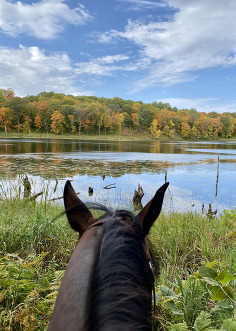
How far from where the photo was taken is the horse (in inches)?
28.8

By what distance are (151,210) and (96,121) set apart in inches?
3664

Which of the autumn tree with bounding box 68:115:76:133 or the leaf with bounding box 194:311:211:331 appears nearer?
the leaf with bounding box 194:311:211:331

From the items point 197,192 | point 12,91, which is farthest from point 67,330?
point 12,91

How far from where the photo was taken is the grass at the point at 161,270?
190 cm

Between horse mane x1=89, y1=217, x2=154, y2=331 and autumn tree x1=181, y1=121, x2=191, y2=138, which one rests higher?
autumn tree x1=181, y1=121, x2=191, y2=138

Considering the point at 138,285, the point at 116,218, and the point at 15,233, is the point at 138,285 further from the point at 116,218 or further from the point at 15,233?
the point at 15,233

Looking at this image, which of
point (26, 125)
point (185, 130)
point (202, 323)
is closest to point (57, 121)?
point (26, 125)

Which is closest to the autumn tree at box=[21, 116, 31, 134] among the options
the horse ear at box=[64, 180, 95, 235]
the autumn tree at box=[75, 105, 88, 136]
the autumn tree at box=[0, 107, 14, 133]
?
the autumn tree at box=[0, 107, 14, 133]

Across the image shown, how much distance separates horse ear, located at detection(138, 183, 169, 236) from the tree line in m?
81.4

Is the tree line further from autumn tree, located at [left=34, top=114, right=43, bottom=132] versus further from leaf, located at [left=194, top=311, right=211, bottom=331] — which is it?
leaf, located at [left=194, top=311, right=211, bottom=331]

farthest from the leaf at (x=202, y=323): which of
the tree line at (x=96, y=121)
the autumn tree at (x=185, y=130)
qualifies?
the autumn tree at (x=185, y=130)

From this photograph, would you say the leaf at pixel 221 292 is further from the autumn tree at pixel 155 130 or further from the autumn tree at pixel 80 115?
the autumn tree at pixel 155 130

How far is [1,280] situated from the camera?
7.85ft

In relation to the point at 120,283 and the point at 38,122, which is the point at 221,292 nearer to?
the point at 120,283
